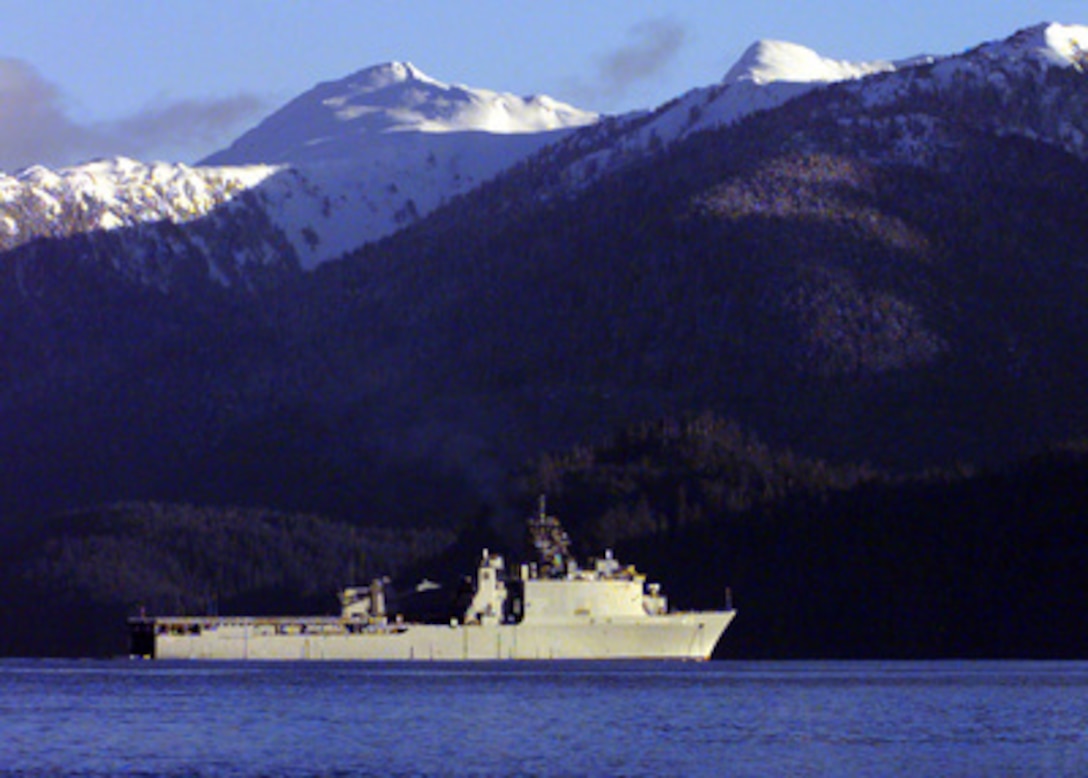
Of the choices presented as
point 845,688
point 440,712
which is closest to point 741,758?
point 440,712

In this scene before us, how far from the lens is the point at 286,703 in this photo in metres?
176

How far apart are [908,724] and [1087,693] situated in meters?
33.7

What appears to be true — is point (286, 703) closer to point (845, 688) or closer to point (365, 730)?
point (365, 730)

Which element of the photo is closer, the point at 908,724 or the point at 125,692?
the point at 908,724

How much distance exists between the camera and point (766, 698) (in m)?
181

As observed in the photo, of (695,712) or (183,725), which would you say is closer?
(183,725)

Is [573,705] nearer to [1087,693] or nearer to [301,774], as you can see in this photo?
[1087,693]

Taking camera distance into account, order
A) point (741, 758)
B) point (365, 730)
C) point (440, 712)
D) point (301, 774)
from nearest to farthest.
→ point (301, 774) < point (741, 758) < point (365, 730) < point (440, 712)

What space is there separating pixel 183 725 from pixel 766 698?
142 feet

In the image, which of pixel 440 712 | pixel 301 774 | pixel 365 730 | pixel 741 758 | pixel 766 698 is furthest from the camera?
pixel 766 698

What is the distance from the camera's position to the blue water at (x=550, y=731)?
5108 inches

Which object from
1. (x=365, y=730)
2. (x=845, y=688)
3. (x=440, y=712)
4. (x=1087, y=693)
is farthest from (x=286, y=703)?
(x=1087, y=693)

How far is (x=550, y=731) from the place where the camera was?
489 ft

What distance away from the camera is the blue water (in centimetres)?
12975
